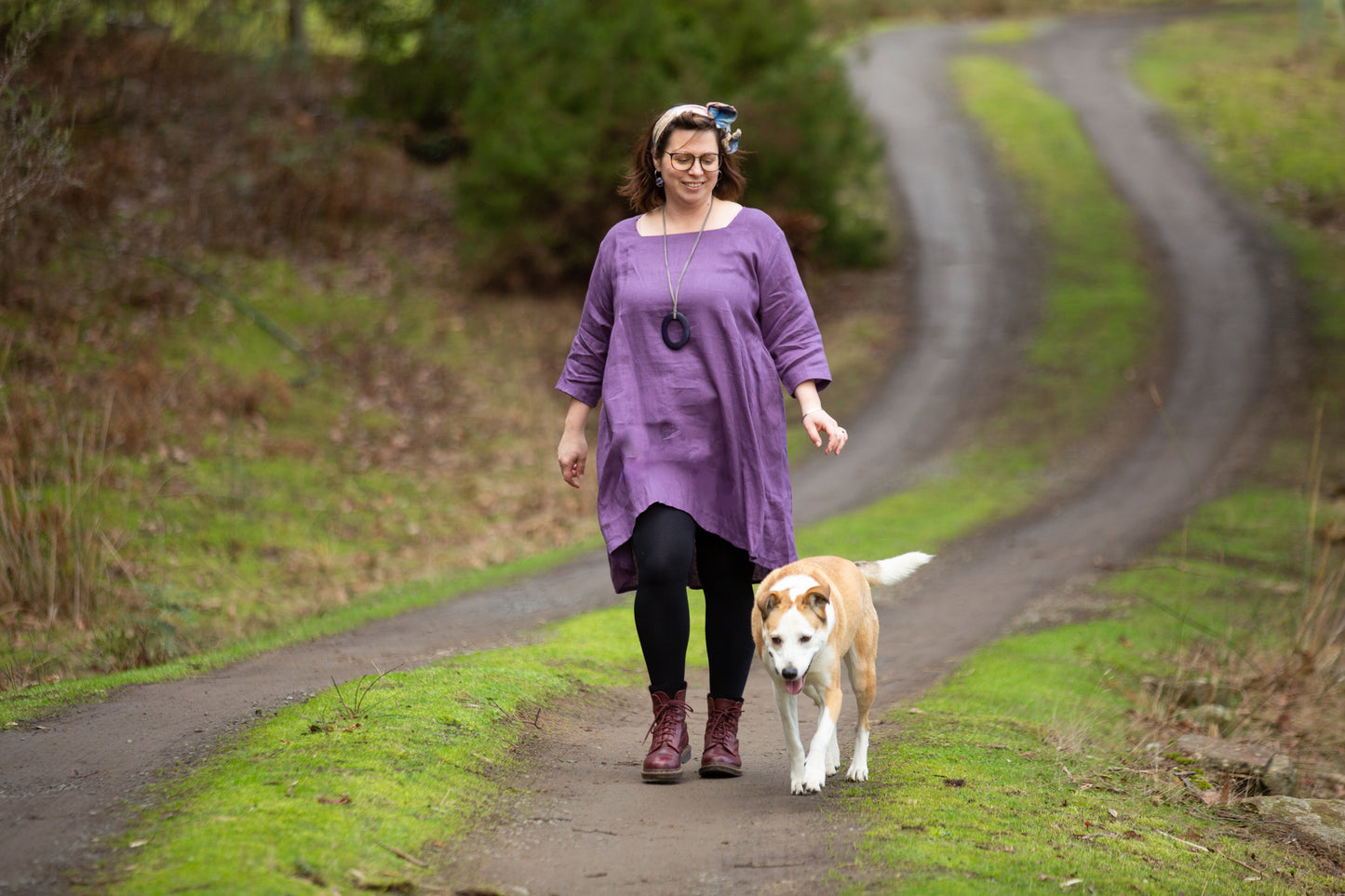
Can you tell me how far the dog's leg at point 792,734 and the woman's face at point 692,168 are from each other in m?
1.92

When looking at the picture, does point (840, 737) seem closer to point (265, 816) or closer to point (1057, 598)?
point (265, 816)

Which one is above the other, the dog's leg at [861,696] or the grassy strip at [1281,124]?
the grassy strip at [1281,124]

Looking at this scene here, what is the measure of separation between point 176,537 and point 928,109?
72.3 ft

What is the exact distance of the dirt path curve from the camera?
156 inches

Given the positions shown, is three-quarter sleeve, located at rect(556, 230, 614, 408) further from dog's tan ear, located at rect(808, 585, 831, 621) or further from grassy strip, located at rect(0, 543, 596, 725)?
grassy strip, located at rect(0, 543, 596, 725)

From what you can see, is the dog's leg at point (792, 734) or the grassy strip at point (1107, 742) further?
the dog's leg at point (792, 734)

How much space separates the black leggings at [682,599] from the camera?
4484 mm

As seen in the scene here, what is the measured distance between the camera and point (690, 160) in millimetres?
4547

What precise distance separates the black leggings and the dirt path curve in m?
0.45

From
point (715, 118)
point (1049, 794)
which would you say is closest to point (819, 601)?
point (1049, 794)

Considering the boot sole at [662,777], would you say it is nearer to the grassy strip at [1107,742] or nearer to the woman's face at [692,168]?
the grassy strip at [1107,742]

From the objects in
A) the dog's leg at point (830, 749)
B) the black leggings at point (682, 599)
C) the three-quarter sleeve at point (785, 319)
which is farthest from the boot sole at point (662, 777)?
the three-quarter sleeve at point (785, 319)

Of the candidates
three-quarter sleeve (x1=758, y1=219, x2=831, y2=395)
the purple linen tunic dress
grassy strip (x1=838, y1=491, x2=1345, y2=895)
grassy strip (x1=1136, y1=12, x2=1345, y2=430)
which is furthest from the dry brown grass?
grassy strip (x1=1136, y1=12, x2=1345, y2=430)

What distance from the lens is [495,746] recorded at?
502 centimetres
